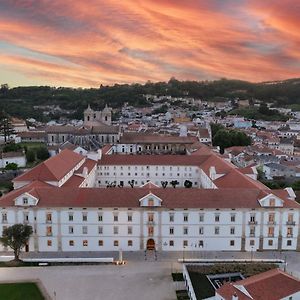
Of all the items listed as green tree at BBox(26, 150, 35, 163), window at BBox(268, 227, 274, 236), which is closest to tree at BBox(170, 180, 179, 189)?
window at BBox(268, 227, 274, 236)

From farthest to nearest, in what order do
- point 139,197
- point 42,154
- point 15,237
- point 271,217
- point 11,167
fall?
point 42,154
point 11,167
point 139,197
point 271,217
point 15,237

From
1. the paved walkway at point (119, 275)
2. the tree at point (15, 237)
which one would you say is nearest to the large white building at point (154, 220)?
the paved walkway at point (119, 275)

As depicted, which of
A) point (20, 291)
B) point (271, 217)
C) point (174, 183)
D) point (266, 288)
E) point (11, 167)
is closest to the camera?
point (266, 288)

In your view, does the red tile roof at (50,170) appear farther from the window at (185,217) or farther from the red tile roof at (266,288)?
the red tile roof at (266,288)

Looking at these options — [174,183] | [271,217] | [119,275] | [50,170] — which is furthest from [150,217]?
[174,183]

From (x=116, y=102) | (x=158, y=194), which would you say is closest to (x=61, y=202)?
(x=158, y=194)

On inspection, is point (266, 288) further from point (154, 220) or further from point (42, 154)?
point (42, 154)

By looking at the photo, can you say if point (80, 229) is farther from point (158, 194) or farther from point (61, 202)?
point (158, 194)

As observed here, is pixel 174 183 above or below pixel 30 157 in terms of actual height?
below
